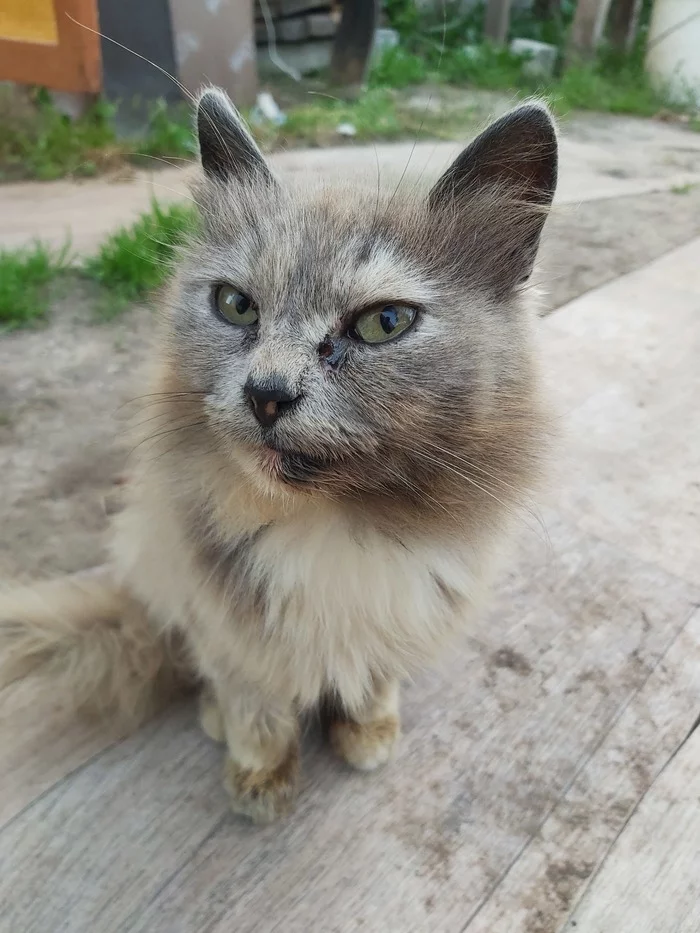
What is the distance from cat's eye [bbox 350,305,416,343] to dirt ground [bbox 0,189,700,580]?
11.0 inches

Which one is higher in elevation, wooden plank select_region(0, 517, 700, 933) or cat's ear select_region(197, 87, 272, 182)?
cat's ear select_region(197, 87, 272, 182)

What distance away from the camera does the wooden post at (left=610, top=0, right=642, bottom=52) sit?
577 centimetres

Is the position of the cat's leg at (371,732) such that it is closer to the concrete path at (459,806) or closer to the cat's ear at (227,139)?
the concrete path at (459,806)

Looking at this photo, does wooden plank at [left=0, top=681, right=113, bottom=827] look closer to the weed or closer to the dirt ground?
the dirt ground

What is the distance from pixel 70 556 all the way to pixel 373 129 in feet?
9.86

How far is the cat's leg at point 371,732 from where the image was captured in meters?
1.09

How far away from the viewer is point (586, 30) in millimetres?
5688

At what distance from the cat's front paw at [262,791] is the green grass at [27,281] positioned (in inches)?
61.0

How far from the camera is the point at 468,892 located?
965 mm

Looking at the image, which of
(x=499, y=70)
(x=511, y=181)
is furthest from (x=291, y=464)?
(x=499, y=70)

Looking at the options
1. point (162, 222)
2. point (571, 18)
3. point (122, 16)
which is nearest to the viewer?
point (162, 222)

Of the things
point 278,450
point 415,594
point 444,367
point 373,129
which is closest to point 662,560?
point 415,594

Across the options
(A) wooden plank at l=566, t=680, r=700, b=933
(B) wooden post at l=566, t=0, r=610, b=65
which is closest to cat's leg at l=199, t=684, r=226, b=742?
(A) wooden plank at l=566, t=680, r=700, b=933

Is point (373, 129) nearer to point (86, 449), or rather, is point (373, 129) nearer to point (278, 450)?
point (86, 449)
